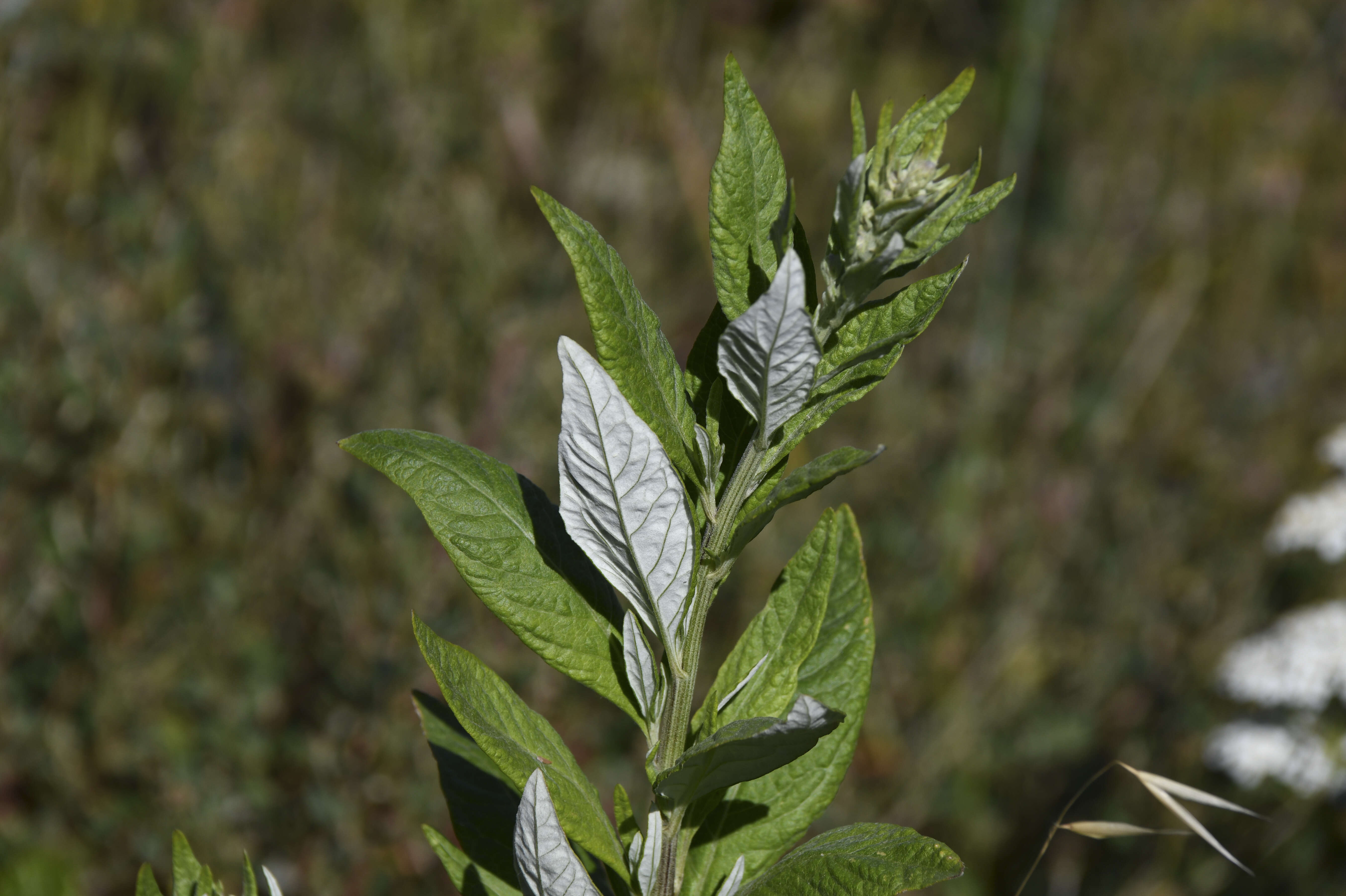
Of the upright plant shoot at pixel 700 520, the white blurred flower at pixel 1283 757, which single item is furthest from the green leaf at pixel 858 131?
the white blurred flower at pixel 1283 757

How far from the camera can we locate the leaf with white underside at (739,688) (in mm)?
778

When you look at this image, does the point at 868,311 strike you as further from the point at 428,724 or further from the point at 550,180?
the point at 550,180

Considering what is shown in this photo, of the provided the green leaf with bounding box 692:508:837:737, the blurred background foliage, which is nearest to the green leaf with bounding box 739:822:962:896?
the green leaf with bounding box 692:508:837:737

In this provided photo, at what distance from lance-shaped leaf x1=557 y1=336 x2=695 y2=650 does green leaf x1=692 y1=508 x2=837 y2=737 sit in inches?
4.0

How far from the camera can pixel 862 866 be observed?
2.09ft

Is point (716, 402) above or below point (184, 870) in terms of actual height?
above

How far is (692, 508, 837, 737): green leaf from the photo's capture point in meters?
0.76

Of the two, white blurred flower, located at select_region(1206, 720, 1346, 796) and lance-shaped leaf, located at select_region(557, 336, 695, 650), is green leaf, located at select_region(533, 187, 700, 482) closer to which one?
lance-shaped leaf, located at select_region(557, 336, 695, 650)

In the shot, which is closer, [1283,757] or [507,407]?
[1283,757]

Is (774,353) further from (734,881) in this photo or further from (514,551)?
(734,881)

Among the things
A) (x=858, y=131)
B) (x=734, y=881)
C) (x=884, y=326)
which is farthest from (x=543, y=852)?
(x=858, y=131)

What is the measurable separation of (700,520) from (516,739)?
8.3 inches

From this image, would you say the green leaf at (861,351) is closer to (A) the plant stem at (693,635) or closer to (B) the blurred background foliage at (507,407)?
(A) the plant stem at (693,635)

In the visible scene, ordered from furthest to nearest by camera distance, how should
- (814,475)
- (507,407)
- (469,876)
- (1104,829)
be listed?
(507,407) < (1104,829) < (469,876) < (814,475)
